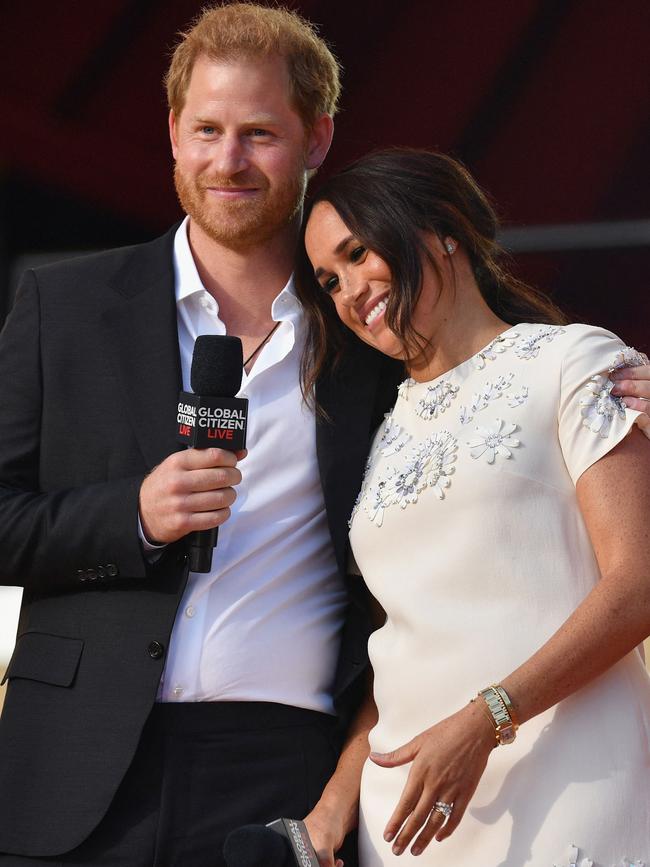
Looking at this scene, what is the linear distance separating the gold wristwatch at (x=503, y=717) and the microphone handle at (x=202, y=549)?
1.63 feet

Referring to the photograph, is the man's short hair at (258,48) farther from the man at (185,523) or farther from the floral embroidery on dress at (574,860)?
the floral embroidery on dress at (574,860)

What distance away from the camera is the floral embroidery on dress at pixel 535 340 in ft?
6.60

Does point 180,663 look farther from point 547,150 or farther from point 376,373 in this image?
point 547,150

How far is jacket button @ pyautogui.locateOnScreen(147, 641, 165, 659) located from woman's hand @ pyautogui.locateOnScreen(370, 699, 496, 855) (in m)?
0.56

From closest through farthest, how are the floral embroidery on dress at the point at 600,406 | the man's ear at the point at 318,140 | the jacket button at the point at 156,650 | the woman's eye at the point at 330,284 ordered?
the floral embroidery on dress at the point at 600,406
the jacket button at the point at 156,650
the woman's eye at the point at 330,284
the man's ear at the point at 318,140

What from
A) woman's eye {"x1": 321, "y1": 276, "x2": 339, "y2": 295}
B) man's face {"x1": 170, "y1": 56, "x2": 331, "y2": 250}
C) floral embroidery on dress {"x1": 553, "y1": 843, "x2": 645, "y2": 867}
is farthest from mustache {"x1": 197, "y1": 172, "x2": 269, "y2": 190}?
floral embroidery on dress {"x1": 553, "y1": 843, "x2": 645, "y2": 867}

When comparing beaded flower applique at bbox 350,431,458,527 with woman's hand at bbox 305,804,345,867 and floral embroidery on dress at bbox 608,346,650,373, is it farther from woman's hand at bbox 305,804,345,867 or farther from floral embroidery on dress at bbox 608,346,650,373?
woman's hand at bbox 305,804,345,867

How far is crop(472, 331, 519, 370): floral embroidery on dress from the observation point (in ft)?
6.82

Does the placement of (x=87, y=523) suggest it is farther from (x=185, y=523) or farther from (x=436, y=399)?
(x=436, y=399)

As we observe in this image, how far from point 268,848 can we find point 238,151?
138 cm

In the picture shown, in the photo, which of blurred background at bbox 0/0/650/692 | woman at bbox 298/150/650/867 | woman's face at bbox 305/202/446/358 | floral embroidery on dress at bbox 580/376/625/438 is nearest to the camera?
woman at bbox 298/150/650/867

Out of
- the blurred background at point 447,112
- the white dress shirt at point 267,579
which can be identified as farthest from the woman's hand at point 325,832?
the blurred background at point 447,112

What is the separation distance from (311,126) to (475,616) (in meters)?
1.21

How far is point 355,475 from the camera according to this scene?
7.34 ft
